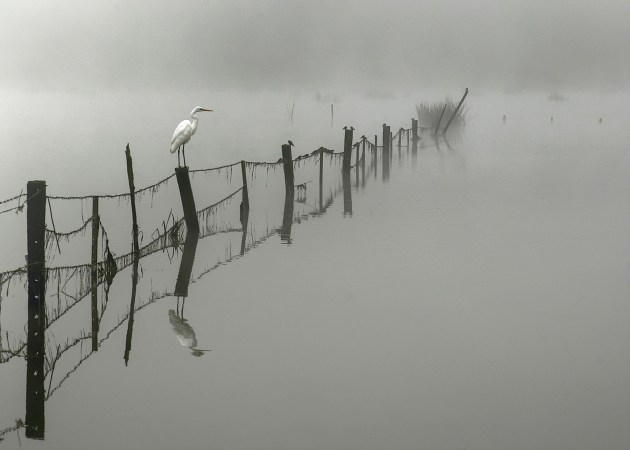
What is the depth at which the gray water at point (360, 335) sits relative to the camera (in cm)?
769

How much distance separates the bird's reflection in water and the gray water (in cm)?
4

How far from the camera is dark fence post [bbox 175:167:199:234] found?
14.3 metres

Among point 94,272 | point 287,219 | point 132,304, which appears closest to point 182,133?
point 287,219

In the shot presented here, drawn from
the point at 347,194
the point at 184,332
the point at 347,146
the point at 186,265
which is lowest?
the point at 184,332

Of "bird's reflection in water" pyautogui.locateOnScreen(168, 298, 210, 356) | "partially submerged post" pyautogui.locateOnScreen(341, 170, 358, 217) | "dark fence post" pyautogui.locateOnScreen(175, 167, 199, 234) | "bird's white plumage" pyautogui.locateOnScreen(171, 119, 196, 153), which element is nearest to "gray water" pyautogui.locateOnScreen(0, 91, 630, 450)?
"bird's reflection in water" pyautogui.locateOnScreen(168, 298, 210, 356)

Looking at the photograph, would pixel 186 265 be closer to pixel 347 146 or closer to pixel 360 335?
pixel 360 335

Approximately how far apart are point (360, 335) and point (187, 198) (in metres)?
5.22

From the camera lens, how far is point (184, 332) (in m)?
10.4

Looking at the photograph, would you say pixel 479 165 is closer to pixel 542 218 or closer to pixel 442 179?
pixel 442 179

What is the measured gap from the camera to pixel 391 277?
12.9 metres

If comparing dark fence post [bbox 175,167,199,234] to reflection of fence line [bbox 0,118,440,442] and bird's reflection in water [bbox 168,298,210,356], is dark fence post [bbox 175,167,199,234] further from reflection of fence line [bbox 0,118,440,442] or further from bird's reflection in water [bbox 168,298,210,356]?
bird's reflection in water [bbox 168,298,210,356]

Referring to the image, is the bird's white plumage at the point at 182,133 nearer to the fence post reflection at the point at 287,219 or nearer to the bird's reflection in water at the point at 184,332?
the fence post reflection at the point at 287,219

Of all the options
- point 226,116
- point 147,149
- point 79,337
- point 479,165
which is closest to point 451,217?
point 79,337

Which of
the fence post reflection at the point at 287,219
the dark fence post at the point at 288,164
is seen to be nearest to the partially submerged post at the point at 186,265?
Answer: the fence post reflection at the point at 287,219
